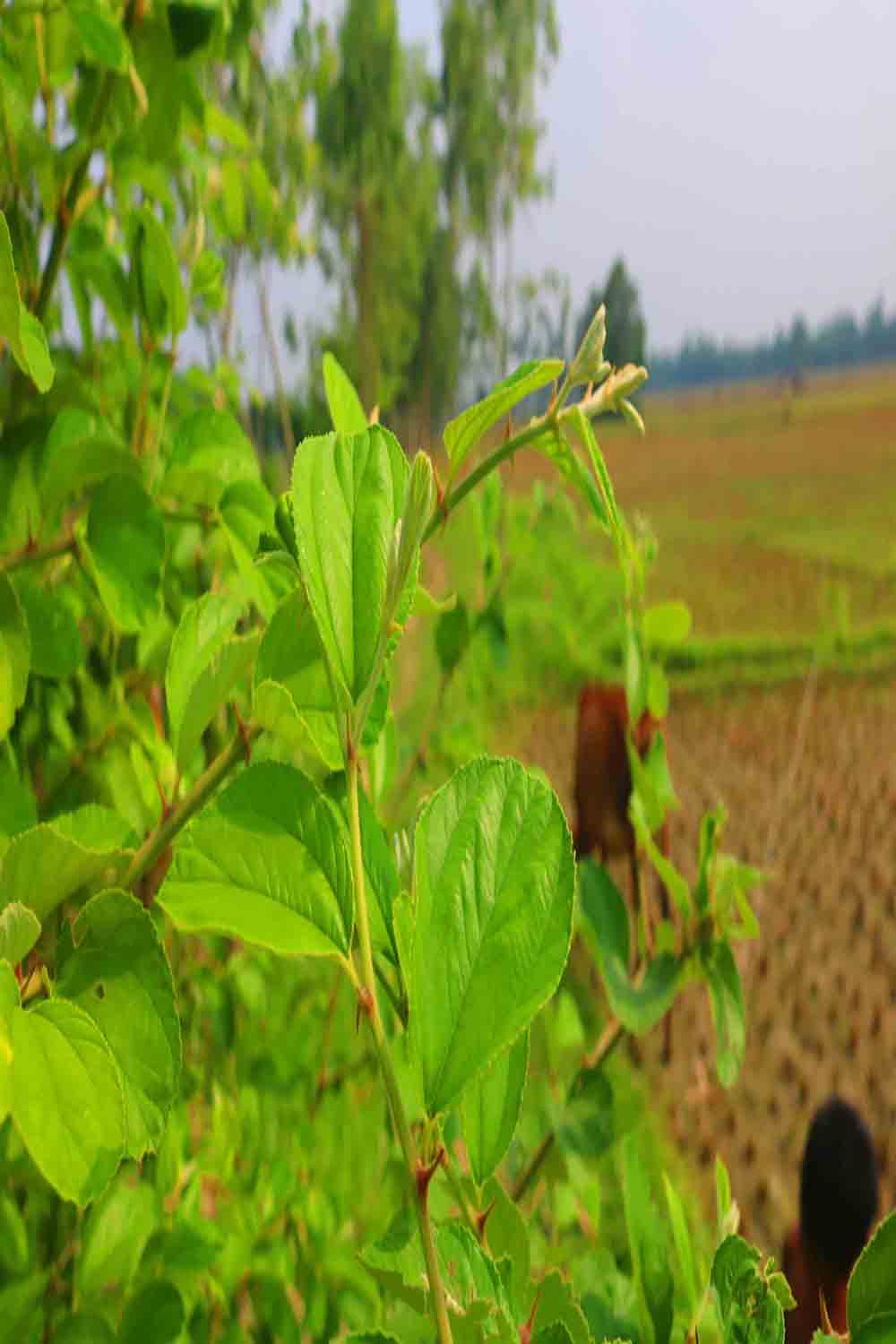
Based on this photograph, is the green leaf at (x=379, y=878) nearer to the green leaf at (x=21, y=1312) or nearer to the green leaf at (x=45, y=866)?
the green leaf at (x=45, y=866)

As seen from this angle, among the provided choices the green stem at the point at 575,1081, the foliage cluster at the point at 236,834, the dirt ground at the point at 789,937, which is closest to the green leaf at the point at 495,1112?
the foliage cluster at the point at 236,834

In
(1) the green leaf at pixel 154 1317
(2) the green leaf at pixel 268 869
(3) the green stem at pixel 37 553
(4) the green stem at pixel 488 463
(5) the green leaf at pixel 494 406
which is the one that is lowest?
(1) the green leaf at pixel 154 1317

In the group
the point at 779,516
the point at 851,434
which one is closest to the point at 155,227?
the point at 779,516

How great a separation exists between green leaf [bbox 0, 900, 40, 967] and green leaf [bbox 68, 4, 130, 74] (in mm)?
125

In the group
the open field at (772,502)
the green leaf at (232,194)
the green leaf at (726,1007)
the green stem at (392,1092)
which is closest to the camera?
the green stem at (392,1092)

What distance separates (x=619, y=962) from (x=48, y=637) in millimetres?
125

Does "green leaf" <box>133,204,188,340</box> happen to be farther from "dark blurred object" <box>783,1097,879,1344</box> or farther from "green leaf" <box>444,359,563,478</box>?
"dark blurred object" <box>783,1097,879,1344</box>

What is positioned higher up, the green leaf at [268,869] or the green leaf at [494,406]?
the green leaf at [494,406]

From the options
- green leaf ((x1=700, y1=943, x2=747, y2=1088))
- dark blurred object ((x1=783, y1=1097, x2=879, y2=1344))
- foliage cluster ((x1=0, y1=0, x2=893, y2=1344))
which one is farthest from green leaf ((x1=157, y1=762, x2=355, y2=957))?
dark blurred object ((x1=783, y1=1097, x2=879, y2=1344))

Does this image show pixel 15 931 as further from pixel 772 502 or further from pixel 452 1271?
pixel 772 502

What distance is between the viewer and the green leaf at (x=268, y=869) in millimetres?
78

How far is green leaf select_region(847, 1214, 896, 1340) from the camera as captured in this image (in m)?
0.09

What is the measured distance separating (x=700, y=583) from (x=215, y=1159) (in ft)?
Answer: 8.54

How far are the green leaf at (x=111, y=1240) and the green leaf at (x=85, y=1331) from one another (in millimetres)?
17
